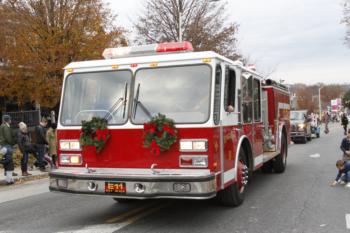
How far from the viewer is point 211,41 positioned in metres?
29.4

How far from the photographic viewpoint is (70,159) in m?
7.11

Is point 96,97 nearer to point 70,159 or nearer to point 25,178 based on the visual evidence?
point 70,159

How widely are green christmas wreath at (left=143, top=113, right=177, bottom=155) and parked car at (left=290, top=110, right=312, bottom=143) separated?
1943cm

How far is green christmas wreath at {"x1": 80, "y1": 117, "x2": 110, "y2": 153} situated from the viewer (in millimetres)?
6816

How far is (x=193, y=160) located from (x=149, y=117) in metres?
0.92

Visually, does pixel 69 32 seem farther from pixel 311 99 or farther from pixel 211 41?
pixel 311 99

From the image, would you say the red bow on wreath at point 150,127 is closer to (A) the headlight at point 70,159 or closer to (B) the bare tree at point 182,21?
(A) the headlight at point 70,159

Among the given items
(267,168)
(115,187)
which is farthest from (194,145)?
(267,168)

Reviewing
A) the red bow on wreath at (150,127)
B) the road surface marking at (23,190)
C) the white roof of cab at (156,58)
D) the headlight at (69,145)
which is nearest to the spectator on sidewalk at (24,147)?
the road surface marking at (23,190)

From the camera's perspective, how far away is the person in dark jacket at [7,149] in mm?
12242

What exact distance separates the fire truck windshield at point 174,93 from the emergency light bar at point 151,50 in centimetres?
57

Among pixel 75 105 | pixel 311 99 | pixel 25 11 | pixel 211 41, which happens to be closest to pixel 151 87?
pixel 75 105

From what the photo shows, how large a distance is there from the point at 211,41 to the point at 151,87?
2309cm

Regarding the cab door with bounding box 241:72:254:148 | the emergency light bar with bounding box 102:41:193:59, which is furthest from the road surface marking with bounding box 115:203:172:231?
the emergency light bar with bounding box 102:41:193:59
